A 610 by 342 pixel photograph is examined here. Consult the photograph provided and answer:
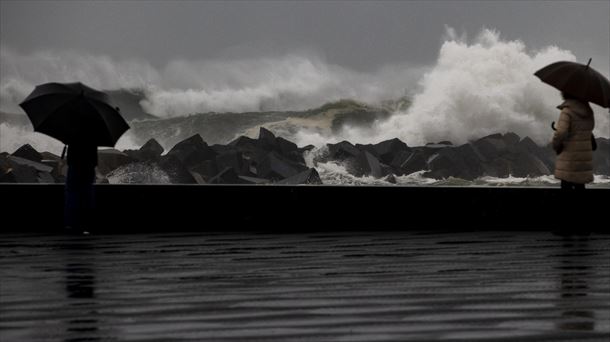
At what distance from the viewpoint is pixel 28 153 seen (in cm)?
12119

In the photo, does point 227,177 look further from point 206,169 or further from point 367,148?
point 367,148

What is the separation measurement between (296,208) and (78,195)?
219 centimetres

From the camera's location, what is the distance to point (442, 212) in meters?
14.0

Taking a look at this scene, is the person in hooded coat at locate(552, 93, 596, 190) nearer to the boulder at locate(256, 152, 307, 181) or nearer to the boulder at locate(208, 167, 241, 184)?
the boulder at locate(208, 167, 241, 184)

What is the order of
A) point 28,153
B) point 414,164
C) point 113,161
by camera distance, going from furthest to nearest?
1. point 414,164
2. point 113,161
3. point 28,153

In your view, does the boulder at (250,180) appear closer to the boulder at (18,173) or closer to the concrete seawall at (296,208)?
the boulder at (18,173)

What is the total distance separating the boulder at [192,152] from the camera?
140 m

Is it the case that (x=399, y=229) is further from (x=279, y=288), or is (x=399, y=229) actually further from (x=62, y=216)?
(x=279, y=288)

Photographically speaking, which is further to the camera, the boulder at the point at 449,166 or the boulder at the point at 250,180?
the boulder at the point at 449,166

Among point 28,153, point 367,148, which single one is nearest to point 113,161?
point 28,153

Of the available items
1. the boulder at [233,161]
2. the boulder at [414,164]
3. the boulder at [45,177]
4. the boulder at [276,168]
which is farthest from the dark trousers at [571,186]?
the boulder at [414,164]

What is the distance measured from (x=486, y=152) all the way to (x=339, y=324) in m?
159

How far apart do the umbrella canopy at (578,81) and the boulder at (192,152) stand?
12530cm

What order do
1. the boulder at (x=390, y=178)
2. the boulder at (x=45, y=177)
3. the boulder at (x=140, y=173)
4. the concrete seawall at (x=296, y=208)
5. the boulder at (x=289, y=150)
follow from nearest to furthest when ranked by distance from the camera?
the concrete seawall at (x=296, y=208) → the boulder at (x=45, y=177) → the boulder at (x=140, y=173) → the boulder at (x=390, y=178) → the boulder at (x=289, y=150)
